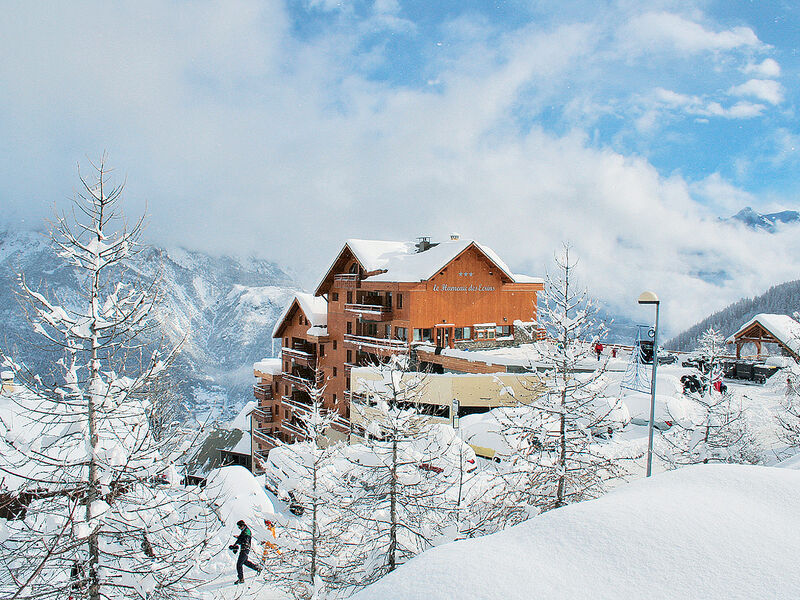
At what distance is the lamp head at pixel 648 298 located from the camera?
1272 centimetres

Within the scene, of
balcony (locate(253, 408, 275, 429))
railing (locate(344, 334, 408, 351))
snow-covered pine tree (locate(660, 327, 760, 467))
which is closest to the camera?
snow-covered pine tree (locate(660, 327, 760, 467))

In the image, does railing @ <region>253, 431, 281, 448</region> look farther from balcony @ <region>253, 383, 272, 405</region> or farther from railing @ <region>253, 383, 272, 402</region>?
railing @ <region>253, 383, 272, 402</region>

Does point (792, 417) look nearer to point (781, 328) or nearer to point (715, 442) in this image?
point (715, 442)

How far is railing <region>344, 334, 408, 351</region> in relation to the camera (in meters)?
28.9

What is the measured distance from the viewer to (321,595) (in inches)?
464

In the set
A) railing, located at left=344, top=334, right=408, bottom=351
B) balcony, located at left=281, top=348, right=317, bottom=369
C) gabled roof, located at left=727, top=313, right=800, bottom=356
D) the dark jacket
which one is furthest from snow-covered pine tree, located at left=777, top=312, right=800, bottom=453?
balcony, located at left=281, top=348, right=317, bottom=369

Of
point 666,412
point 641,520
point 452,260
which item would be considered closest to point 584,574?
point 641,520

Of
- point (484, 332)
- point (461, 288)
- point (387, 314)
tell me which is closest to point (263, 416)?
point (387, 314)

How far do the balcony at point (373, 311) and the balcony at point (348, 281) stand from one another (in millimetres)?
1858

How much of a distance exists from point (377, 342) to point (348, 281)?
5974mm

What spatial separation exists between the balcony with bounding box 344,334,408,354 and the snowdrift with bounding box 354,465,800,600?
21587mm

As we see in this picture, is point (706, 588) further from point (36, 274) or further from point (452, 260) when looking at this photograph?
point (36, 274)

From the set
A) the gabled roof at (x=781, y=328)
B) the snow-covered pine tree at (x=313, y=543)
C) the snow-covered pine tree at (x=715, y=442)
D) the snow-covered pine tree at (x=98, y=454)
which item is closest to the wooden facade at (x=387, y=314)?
the snow-covered pine tree at (x=313, y=543)

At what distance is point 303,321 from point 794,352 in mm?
33629
